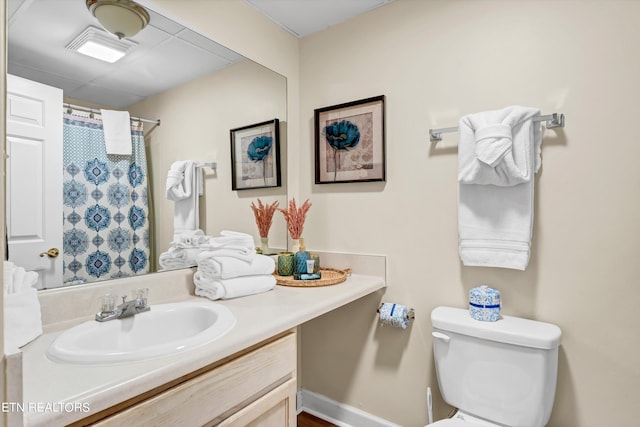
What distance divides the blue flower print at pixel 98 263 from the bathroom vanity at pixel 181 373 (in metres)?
0.05

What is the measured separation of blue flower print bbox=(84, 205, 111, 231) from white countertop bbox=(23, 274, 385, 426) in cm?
37

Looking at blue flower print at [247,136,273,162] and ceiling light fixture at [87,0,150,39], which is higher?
ceiling light fixture at [87,0,150,39]

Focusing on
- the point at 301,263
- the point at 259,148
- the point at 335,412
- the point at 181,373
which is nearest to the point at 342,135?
the point at 259,148

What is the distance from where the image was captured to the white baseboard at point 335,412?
180 centimetres

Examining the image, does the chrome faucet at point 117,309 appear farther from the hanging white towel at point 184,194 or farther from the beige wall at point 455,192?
the beige wall at point 455,192

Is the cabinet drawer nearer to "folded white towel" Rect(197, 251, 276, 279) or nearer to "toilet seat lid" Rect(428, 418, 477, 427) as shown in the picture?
"folded white towel" Rect(197, 251, 276, 279)

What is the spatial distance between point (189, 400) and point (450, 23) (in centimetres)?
175

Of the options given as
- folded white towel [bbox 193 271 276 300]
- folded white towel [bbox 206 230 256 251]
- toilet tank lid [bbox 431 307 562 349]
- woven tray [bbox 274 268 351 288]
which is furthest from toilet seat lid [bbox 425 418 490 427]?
folded white towel [bbox 206 230 256 251]

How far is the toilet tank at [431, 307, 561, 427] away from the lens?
1245 millimetres

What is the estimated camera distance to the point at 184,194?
148cm

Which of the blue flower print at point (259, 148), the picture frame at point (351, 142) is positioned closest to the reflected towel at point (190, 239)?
the blue flower print at point (259, 148)

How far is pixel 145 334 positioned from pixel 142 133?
738 mm

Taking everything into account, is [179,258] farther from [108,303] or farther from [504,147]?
[504,147]

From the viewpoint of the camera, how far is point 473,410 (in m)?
1.36
